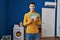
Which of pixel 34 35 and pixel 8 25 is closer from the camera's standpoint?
pixel 34 35

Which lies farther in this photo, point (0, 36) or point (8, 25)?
point (8, 25)

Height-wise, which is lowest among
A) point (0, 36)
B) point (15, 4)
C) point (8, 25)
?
point (0, 36)

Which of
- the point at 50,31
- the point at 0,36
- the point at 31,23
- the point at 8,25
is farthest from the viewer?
the point at 50,31

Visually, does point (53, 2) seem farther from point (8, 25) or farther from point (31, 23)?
point (31, 23)

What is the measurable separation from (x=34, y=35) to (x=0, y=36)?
6.66 feet

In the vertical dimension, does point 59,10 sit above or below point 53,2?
below

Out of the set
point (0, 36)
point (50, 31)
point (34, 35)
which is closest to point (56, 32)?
point (50, 31)

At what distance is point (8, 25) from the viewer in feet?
17.5

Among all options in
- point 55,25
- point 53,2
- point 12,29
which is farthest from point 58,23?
point 12,29

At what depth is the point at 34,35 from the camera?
2.96 m

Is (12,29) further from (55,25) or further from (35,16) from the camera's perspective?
(35,16)

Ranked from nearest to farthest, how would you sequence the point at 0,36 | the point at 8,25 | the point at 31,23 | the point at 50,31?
the point at 31,23 → the point at 0,36 → the point at 8,25 → the point at 50,31

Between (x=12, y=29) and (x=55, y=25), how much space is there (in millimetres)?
2058

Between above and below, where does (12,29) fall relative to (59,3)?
below
